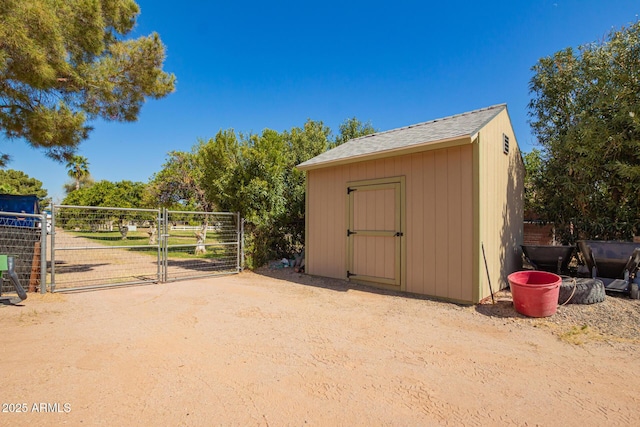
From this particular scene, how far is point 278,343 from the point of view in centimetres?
320

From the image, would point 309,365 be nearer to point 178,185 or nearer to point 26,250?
point 26,250

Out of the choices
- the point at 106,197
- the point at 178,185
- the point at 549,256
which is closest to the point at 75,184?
the point at 106,197

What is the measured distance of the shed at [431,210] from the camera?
4898 mm

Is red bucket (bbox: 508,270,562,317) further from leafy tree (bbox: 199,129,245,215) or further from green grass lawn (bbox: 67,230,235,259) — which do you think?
leafy tree (bbox: 199,129,245,215)

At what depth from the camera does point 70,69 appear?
6168 mm

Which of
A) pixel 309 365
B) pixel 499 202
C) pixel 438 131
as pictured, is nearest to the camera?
pixel 309 365

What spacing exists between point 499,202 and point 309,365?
4671 mm

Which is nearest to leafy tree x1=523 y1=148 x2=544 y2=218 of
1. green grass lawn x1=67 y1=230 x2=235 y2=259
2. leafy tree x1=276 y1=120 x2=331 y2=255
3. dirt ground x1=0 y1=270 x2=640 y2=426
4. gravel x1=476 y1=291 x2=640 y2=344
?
gravel x1=476 y1=291 x2=640 y2=344

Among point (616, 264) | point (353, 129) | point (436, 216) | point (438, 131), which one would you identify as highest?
point (353, 129)

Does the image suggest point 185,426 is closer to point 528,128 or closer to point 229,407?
point 229,407

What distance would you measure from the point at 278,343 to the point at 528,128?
8.93 metres

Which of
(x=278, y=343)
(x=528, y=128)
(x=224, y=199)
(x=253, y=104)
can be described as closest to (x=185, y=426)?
(x=278, y=343)

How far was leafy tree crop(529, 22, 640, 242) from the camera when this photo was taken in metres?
6.13

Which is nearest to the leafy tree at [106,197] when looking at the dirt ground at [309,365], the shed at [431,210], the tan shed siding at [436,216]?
the shed at [431,210]
